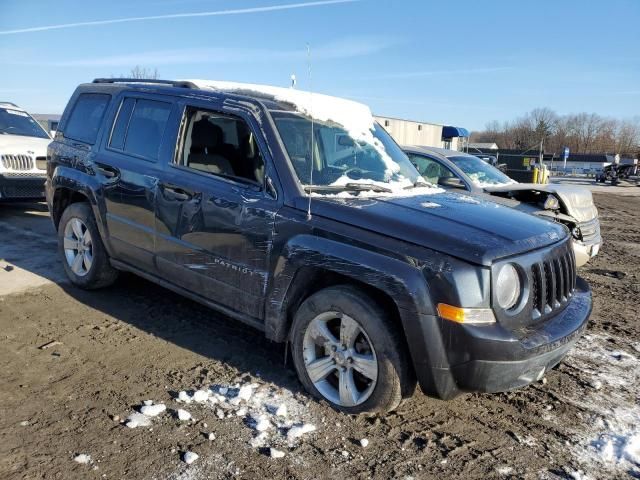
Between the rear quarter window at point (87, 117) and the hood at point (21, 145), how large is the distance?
4285 mm

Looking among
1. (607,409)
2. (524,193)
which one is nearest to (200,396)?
(607,409)

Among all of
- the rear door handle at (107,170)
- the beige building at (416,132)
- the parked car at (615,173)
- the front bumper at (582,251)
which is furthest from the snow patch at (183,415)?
the parked car at (615,173)

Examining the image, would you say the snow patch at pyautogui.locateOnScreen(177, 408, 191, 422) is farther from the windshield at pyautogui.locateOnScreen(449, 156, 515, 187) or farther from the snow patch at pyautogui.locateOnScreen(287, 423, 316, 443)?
the windshield at pyautogui.locateOnScreen(449, 156, 515, 187)

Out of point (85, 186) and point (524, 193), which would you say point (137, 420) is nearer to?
point (85, 186)

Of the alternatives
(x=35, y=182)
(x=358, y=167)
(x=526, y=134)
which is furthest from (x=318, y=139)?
(x=526, y=134)

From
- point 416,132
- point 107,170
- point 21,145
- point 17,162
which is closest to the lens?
point 107,170

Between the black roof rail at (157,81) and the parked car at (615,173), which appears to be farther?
the parked car at (615,173)

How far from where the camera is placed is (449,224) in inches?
124

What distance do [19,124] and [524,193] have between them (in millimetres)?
9285

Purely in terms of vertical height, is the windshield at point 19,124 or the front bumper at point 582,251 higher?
the windshield at point 19,124

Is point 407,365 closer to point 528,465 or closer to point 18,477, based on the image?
point 528,465

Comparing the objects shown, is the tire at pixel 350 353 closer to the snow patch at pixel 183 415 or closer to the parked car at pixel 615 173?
the snow patch at pixel 183 415

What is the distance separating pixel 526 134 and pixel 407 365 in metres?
92.4

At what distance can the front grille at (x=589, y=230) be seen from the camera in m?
7.26
